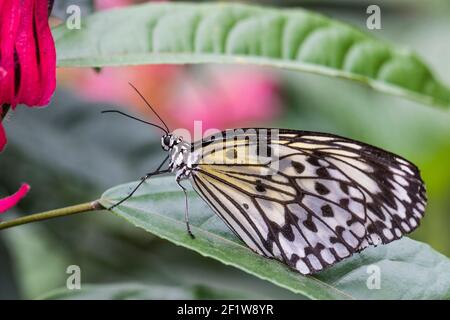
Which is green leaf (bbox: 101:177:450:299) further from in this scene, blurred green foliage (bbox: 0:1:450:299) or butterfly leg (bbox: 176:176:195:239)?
blurred green foliage (bbox: 0:1:450:299)

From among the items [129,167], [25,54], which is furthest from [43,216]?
[129,167]

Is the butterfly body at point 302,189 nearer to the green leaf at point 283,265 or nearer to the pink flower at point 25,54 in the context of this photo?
the green leaf at point 283,265

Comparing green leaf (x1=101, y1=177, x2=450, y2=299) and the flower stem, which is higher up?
the flower stem

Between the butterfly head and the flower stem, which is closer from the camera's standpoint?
the flower stem

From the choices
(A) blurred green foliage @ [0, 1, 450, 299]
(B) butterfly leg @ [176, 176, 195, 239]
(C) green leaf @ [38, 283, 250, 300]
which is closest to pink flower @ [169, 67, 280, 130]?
(A) blurred green foliage @ [0, 1, 450, 299]

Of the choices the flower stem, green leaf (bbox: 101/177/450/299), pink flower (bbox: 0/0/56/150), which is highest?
pink flower (bbox: 0/0/56/150)

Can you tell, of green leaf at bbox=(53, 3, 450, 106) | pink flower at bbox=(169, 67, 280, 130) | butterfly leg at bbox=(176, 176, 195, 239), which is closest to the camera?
butterfly leg at bbox=(176, 176, 195, 239)

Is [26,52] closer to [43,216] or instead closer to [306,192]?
[43,216]
